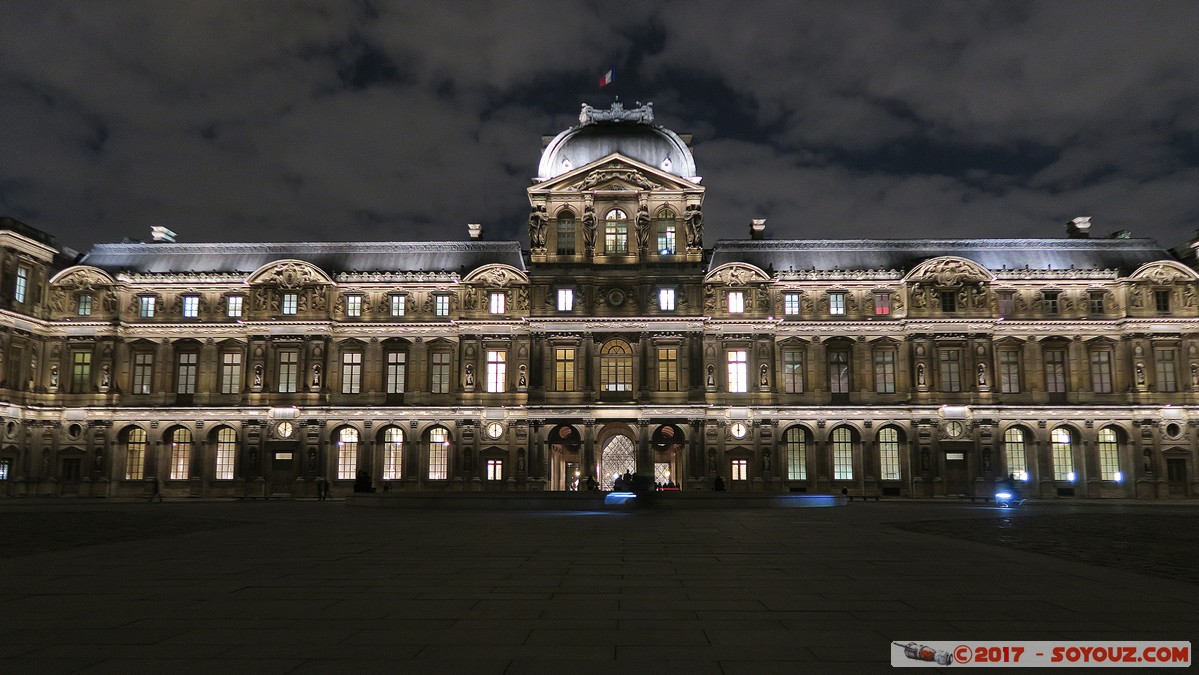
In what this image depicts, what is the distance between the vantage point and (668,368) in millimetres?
57469

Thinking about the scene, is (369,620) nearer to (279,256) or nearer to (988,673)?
(988,673)

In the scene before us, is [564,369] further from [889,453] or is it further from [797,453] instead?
[889,453]

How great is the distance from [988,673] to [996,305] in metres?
56.5

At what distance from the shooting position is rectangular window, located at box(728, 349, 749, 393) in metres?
58.9

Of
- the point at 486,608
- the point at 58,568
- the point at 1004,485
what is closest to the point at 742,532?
the point at 486,608

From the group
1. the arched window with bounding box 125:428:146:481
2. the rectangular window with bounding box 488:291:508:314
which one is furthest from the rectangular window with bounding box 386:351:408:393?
the arched window with bounding box 125:428:146:481

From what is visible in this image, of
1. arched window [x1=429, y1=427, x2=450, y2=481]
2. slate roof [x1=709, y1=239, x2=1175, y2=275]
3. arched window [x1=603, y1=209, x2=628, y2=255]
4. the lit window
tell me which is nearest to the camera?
the lit window

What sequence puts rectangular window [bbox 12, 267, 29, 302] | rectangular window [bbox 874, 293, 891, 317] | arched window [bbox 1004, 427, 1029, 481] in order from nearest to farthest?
rectangular window [bbox 12, 267, 29, 302], arched window [bbox 1004, 427, 1029, 481], rectangular window [bbox 874, 293, 891, 317]

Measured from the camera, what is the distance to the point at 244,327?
197 feet

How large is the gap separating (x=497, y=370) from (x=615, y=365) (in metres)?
7.99

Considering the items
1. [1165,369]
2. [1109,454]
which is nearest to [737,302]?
[1109,454]

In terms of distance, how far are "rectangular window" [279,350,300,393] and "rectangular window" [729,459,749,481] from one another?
96.2 feet

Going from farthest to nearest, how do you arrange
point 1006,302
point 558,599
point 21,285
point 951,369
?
point 1006,302 → point 951,369 → point 21,285 → point 558,599

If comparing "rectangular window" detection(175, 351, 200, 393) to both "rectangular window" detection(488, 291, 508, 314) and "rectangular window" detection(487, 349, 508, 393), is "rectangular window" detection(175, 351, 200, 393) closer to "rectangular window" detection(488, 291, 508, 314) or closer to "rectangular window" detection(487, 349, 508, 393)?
"rectangular window" detection(487, 349, 508, 393)
